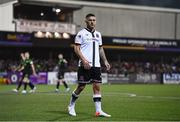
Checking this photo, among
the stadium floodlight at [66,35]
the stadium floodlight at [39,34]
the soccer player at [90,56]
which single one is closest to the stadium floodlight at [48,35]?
the stadium floodlight at [39,34]

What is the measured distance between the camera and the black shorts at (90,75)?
13078 millimetres

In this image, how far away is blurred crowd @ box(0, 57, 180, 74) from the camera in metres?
45.4

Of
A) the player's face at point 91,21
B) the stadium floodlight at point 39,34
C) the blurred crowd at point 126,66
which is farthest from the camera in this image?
the stadium floodlight at point 39,34

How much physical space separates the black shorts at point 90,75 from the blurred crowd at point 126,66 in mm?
30848

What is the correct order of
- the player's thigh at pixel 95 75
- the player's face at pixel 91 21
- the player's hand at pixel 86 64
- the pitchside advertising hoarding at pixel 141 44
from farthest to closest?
the pitchside advertising hoarding at pixel 141 44 → the player's thigh at pixel 95 75 → the player's face at pixel 91 21 → the player's hand at pixel 86 64

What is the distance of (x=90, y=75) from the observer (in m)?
13.1

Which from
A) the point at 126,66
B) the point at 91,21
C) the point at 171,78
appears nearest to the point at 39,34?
the point at 126,66

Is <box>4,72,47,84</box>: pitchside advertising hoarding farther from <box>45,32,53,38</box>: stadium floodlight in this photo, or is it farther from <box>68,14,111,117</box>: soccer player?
<box>68,14,111,117</box>: soccer player

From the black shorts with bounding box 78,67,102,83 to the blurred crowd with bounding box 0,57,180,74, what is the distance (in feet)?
101

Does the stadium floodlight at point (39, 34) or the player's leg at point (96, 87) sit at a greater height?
the stadium floodlight at point (39, 34)

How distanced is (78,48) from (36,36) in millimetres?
34175

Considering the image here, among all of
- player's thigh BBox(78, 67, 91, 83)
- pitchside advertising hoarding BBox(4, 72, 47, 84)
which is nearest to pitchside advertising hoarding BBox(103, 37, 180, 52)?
pitchside advertising hoarding BBox(4, 72, 47, 84)

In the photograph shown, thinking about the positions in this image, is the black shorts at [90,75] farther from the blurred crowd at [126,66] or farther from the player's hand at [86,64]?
the blurred crowd at [126,66]

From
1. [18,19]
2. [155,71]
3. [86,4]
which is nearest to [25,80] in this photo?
Result: [18,19]
